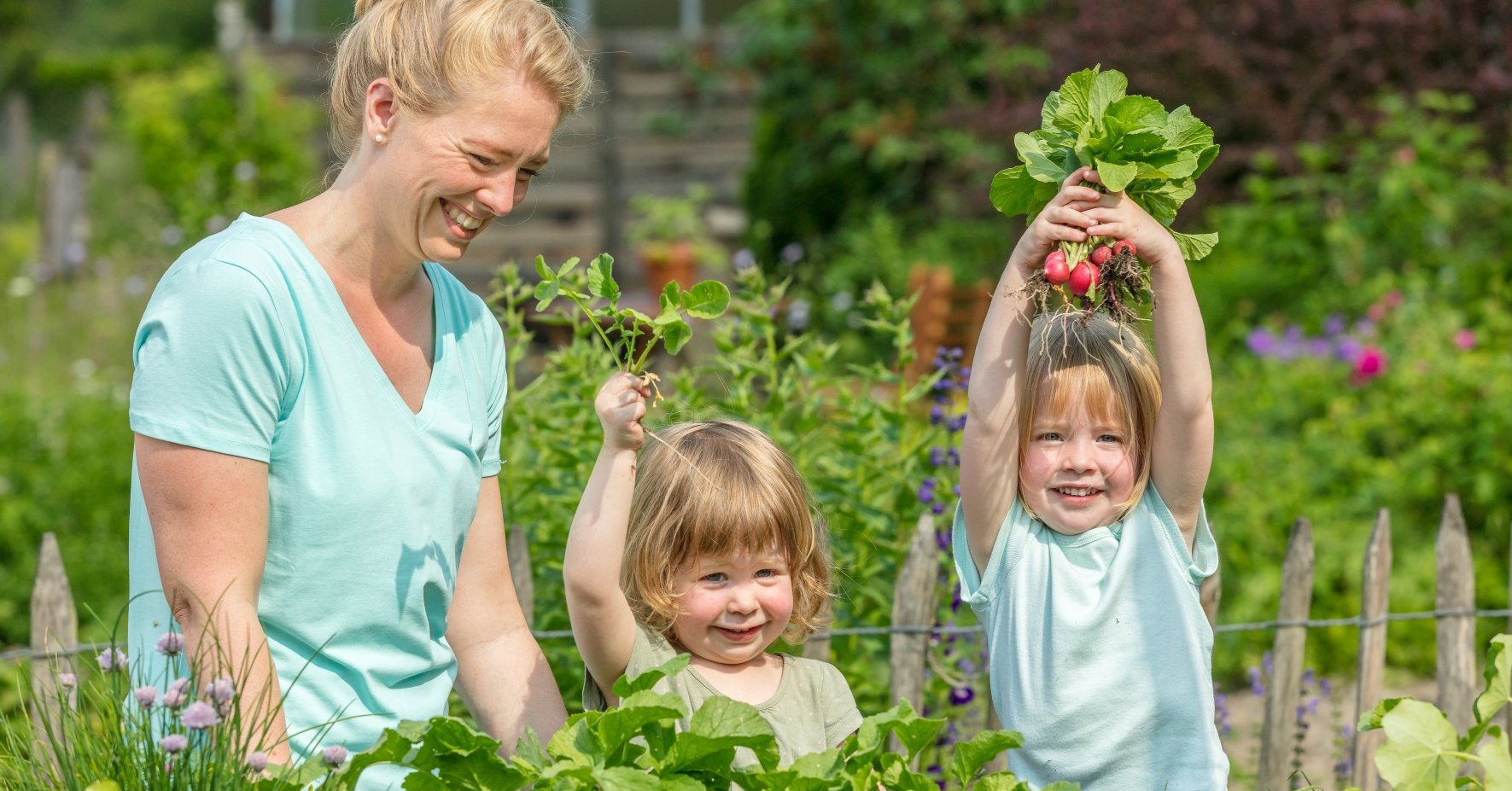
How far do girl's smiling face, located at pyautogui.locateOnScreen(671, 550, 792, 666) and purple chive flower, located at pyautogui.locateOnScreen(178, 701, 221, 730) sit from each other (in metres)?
0.71

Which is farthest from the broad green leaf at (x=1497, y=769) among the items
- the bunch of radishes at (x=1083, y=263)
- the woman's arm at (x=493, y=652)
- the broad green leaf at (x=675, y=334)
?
the woman's arm at (x=493, y=652)

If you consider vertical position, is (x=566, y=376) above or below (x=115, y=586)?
above

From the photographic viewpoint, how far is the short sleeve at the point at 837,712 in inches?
80.3

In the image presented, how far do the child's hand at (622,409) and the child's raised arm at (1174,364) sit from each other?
0.60 metres

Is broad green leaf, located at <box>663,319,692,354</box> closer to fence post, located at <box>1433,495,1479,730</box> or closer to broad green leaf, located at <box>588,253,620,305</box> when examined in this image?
broad green leaf, located at <box>588,253,620,305</box>

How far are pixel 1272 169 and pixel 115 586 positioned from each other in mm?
5388

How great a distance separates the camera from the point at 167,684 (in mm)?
1702

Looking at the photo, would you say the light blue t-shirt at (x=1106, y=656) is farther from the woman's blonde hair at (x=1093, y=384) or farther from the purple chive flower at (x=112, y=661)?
the purple chive flower at (x=112, y=661)

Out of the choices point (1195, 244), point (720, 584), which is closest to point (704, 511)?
point (720, 584)

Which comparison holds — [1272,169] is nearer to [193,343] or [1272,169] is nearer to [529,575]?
[529,575]

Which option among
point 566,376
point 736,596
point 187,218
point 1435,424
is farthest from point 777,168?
point 736,596

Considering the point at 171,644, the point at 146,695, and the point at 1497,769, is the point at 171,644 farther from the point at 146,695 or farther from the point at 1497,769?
the point at 1497,769

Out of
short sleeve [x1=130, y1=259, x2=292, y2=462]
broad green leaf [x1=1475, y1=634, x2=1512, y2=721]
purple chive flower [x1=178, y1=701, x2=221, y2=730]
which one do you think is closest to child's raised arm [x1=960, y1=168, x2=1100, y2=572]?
broad green leaf [x1=1475, y1=634, x2=1512, y2=721]

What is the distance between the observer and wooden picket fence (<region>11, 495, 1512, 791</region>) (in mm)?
2836
